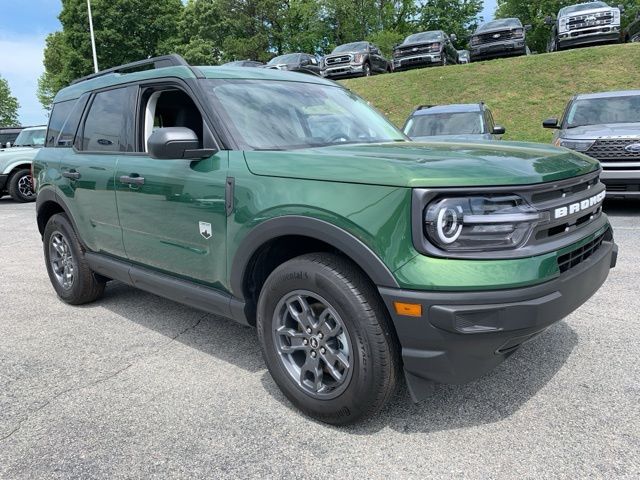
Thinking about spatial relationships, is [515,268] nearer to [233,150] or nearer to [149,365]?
[233,150]

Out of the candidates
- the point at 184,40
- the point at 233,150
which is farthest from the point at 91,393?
the point at 184,40

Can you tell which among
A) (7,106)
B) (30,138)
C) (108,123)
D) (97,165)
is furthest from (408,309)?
(7,106)

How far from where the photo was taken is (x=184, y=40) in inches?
1818

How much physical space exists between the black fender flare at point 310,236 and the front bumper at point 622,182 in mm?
6287

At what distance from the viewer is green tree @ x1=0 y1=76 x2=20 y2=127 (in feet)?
202

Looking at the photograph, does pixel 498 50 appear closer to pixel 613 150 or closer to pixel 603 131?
pixel 603 131

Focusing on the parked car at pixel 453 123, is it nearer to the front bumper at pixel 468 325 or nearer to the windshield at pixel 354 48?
the front bumper at pixel 468 325

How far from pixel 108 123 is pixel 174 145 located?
1.48 metres

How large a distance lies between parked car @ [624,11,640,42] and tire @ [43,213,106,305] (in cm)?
2139

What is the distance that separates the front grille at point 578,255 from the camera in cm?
239

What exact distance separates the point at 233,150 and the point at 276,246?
0.59 metres

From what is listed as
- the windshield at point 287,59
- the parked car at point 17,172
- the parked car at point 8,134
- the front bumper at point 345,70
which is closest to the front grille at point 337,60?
the front bumper at point 345,70

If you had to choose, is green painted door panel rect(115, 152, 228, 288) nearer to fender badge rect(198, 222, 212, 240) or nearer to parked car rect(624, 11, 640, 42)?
fender badge rect(198, 222, 212, 240)

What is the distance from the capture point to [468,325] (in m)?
2.17
